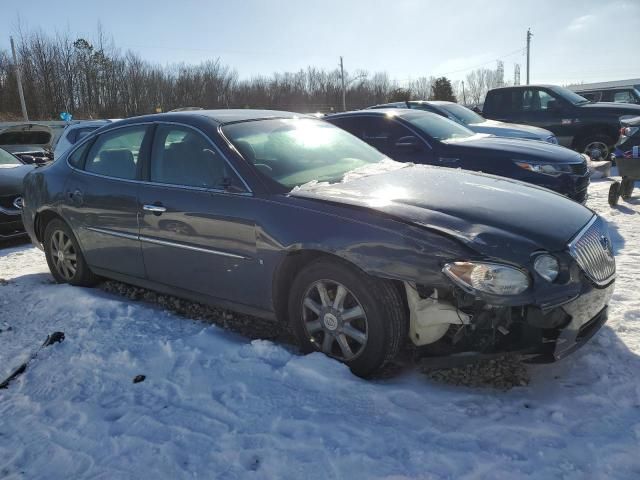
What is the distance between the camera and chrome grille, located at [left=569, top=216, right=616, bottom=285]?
2.76m

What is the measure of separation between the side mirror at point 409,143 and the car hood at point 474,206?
9.02ft

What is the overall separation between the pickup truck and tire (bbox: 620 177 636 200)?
3.76 m

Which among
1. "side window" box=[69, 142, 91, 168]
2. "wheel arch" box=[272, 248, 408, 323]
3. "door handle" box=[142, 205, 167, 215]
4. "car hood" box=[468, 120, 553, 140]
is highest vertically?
"side window" box=[69, 142, 91, 168]

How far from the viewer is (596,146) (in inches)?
439

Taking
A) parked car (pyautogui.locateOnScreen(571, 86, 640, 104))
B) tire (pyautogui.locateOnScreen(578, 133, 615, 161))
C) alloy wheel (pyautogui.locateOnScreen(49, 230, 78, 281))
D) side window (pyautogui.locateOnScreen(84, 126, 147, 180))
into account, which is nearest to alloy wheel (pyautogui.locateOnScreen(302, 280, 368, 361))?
side window (pyautogui.locateOnScreen(84, 126, 147, 180))

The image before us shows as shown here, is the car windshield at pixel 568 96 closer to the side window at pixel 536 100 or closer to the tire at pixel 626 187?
the side window at pixel 536 100

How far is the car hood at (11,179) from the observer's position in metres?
6.96

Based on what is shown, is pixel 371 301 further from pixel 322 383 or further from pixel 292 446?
pixel 292 446

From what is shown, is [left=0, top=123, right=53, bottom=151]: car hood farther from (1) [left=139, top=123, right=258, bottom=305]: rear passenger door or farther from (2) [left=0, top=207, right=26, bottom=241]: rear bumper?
(1) [left=139, top=123, right=258, bottom=305]: rear passenger door

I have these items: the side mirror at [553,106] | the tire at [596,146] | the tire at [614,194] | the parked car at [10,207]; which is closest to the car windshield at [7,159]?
the parked car at [10,207]

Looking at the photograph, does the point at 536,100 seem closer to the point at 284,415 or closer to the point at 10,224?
the point at 10,224

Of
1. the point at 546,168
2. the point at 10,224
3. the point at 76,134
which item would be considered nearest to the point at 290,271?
the point at 546,168

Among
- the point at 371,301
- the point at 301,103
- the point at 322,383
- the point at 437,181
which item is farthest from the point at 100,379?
the point at 301,103

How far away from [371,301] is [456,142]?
177 inches
